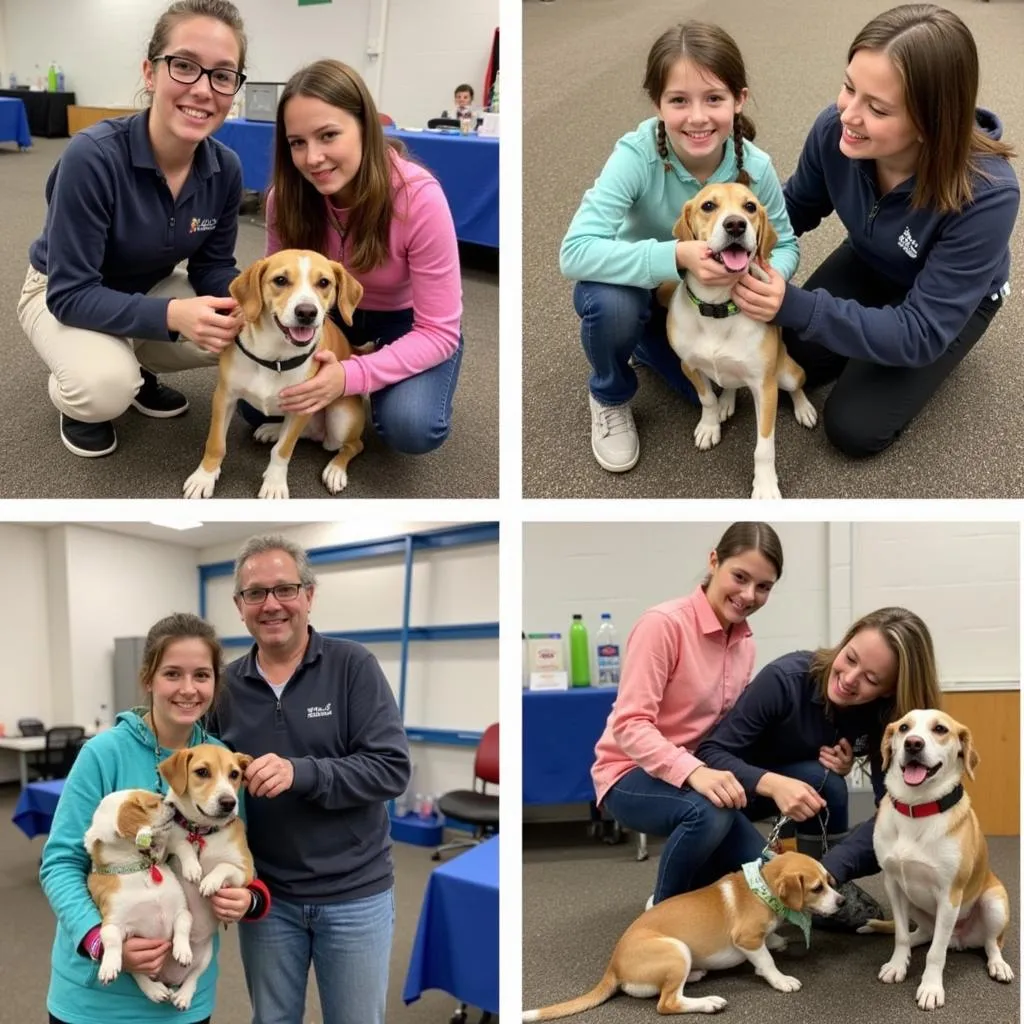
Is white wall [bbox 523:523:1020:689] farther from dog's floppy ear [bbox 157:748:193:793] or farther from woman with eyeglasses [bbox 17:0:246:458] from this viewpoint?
dog's floppy ear [bbox 157:748:193:793]

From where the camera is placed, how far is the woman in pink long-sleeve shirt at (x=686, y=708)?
7.63ft

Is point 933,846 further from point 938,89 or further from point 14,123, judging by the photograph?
point 14,123

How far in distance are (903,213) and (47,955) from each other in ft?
13.7

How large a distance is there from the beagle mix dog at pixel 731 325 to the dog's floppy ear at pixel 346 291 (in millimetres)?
783

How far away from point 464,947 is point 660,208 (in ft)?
6.93

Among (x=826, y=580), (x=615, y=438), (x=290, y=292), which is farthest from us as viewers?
(x=826, y=580)

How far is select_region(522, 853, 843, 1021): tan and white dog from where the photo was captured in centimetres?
223

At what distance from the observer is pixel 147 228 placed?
2248 millimetres

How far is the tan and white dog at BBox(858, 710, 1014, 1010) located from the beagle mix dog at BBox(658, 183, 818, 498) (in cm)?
70

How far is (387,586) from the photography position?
6414mm

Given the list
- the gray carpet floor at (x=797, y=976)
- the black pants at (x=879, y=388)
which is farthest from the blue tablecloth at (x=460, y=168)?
the gray carpet floor at (x=797, y=976)

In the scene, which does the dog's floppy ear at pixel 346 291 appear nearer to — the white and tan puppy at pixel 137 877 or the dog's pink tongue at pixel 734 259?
the dog's pink tongue at pixel 734 259

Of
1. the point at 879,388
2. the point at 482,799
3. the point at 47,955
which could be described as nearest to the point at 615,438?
the point at 879,388

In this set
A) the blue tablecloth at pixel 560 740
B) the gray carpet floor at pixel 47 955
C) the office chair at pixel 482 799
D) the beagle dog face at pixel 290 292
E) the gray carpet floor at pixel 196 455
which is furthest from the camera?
the office chair at pixel 482 799
